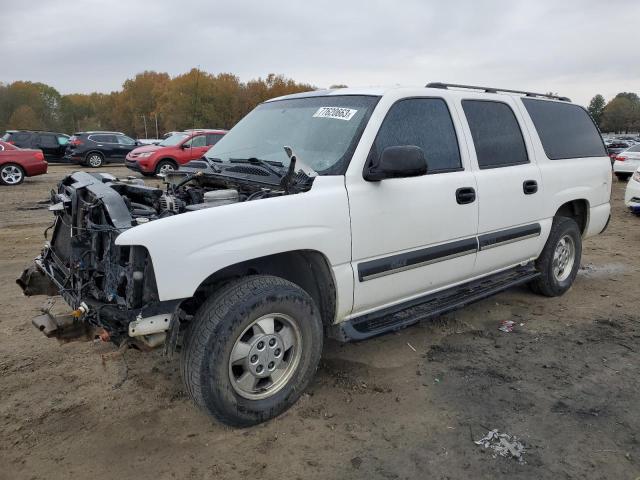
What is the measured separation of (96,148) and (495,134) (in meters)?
20.7

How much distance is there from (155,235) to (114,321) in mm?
562

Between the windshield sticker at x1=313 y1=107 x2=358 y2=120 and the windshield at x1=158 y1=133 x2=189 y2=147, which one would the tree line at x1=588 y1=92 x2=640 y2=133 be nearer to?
the windshield at x1=158 y1=133 x2=189 y2=147

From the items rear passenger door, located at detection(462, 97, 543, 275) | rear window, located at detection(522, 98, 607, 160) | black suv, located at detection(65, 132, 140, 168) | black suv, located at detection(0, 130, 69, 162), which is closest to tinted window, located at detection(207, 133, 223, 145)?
black suv, located at detection(65, 132, 140, 168)

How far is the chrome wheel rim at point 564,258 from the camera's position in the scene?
5.11m

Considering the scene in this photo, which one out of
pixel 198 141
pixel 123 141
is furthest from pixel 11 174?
pixel 123 141

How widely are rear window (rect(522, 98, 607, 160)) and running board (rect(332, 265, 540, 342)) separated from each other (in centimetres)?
123

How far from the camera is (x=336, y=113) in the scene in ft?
11.6

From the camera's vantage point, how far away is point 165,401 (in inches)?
127

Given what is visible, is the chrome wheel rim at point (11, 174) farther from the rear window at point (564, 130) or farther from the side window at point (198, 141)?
the rear window at point (564, 130)

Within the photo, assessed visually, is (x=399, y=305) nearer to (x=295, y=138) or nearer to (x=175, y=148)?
(x=295, y=138)


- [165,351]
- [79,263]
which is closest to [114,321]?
[165,351]

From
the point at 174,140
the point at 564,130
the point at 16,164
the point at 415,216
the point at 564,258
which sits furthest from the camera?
the point at 174,140

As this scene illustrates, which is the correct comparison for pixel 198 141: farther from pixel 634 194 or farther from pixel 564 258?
pixel 564 258

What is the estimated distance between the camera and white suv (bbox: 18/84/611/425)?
2.65 meters
